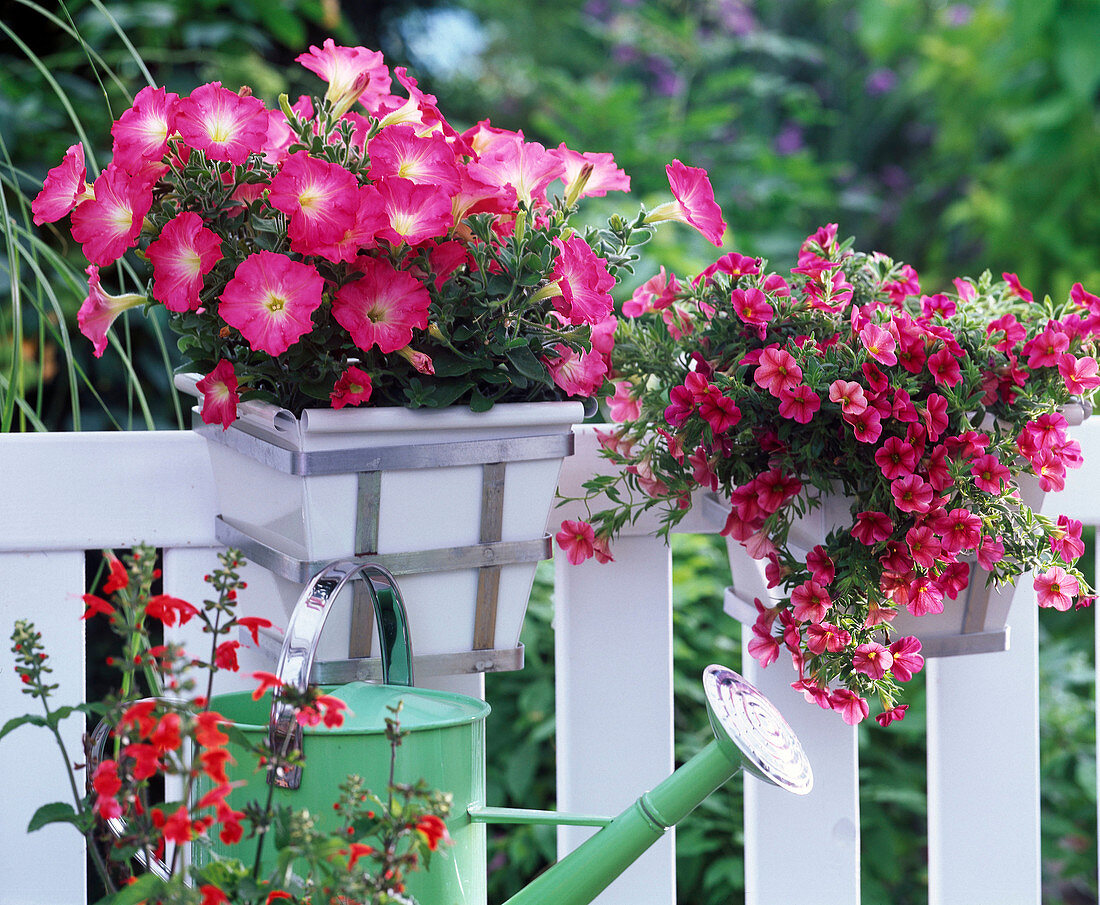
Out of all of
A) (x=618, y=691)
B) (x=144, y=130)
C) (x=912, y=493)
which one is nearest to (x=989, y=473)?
(x=912, y=493)

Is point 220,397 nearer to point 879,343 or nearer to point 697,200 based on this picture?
point 697,200

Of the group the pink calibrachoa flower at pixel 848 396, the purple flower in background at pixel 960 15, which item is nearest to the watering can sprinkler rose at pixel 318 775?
the pink calibrachoa flower at pixel 848 396

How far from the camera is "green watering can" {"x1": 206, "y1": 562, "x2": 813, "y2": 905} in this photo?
608 mm

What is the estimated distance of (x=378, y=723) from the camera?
63cm

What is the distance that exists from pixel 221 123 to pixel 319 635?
33 centimetres

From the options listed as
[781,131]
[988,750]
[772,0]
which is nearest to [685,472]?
[988,750]

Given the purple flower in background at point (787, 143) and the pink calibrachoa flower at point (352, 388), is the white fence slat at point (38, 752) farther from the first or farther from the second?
the purple flower in background at point (787, 143)

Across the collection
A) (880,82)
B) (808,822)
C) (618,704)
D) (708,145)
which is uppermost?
(880,82)

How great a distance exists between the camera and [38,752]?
900 millimetres

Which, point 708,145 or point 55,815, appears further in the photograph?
point 708,145

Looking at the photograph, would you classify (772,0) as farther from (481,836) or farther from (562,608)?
(481,836)

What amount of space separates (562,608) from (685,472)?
7.8 inches

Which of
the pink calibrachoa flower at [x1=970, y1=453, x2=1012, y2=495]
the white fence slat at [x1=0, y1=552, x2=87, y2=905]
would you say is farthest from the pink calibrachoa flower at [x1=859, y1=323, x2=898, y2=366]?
the white fence slat at [x1=0, y1=552, x2=87, y2=905]

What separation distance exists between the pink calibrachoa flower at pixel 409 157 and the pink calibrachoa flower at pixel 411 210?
0.01 m
